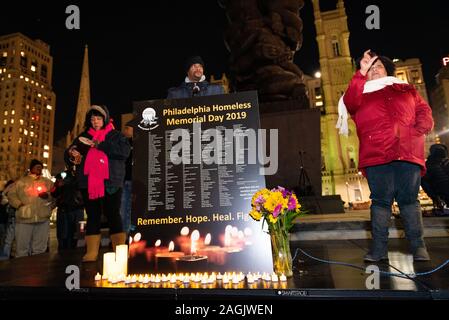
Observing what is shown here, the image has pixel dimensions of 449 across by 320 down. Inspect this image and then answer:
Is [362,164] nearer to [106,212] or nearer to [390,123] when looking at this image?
[390,123]

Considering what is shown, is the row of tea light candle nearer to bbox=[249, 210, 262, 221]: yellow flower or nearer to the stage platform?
the stage platform

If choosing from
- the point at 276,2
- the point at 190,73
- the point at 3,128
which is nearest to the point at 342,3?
the point at 276,2

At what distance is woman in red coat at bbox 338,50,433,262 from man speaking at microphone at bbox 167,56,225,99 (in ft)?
6.08

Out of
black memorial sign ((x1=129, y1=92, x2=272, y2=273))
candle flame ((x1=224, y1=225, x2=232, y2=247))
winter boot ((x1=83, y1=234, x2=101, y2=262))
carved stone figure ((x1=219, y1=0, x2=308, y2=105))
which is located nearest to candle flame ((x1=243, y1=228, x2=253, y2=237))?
black memorial sign ((x1=129, y1=92, x2=272, y2=273))

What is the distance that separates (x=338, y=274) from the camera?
2.63 meters

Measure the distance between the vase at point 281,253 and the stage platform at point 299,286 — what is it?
0.12 metres

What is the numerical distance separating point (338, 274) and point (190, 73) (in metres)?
3.24

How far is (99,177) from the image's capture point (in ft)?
13.2

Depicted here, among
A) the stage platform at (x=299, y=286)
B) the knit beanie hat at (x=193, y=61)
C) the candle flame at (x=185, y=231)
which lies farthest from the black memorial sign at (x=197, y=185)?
the knit beanie hat at (x=193, y=61)

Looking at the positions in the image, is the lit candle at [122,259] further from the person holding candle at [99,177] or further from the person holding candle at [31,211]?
the person holding candle at [31,211]

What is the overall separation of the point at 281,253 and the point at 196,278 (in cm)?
85

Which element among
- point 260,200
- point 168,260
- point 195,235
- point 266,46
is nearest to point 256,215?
point 260,200

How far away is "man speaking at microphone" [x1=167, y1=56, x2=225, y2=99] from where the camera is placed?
4111mm

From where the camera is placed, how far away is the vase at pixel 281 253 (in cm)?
274
